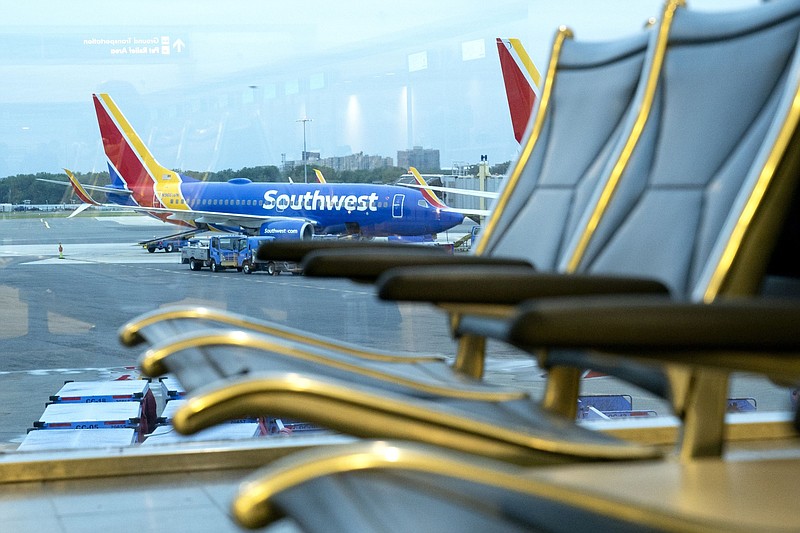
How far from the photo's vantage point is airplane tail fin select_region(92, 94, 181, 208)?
390cm

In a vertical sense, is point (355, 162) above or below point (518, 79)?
below

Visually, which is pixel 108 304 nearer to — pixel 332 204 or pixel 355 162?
pixel 332 204

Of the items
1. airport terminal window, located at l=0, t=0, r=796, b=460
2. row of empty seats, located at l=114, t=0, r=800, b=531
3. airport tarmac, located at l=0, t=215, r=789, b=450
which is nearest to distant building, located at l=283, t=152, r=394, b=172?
airport terminal window, located at l=0, t=0, r=796, b=460

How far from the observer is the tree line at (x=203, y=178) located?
374 cm

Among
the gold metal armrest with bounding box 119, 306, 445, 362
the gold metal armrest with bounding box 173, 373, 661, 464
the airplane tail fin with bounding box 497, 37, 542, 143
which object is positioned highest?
the airplane tail fin with bounding box 497, 37, 542, 143

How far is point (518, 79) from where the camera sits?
3965 millimetres

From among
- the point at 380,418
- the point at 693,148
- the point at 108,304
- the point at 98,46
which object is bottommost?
the point at 108,304

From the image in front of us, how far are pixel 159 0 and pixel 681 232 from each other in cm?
299

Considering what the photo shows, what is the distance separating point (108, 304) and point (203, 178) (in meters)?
0.72

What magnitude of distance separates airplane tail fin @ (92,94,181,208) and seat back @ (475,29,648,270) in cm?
222

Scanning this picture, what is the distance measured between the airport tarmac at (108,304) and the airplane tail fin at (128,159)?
0.47 feet

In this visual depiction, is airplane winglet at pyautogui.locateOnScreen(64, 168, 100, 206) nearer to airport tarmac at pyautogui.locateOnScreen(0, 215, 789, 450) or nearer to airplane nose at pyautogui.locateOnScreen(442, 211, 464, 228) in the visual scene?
airport tarmac at pyautogui.locateOnScreen(0, 215, 789, 450)

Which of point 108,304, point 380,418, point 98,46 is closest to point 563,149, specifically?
point 380,418

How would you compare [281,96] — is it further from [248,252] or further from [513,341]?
[513,341]
